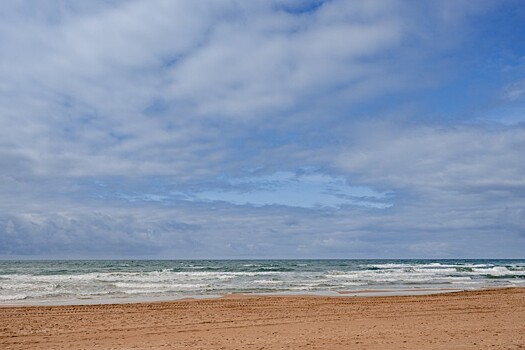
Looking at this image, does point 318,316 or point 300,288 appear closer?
point 318,316

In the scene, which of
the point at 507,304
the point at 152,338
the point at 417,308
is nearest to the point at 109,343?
the point at 152,338

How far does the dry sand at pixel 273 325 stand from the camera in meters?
10.8

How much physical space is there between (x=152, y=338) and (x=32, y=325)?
4.27 meters

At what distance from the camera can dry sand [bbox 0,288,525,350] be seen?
10.8 m

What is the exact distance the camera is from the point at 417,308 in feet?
56.1

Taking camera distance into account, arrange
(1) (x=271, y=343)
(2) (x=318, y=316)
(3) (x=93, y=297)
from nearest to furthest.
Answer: (1) (x=271, y=343)
(2) (x=318, y=316)
(3) (x=93, y=297)

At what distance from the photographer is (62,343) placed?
36.3 feet

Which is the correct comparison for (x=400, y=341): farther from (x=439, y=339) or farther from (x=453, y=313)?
(x=453, y=313)

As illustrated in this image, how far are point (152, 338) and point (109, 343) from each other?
1031mm

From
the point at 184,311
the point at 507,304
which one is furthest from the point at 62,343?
the point at 507,304

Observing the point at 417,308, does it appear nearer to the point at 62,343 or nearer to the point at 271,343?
the point at 271,343

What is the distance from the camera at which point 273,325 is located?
44.0 feet

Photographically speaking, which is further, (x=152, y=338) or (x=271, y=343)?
(x=152, y=338)

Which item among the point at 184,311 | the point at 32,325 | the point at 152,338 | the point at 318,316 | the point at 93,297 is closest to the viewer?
the point at 152,338
